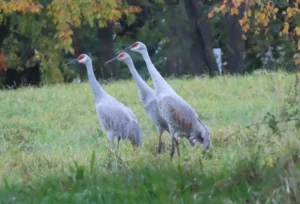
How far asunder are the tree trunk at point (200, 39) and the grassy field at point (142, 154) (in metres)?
7.12

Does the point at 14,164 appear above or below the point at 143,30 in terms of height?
above

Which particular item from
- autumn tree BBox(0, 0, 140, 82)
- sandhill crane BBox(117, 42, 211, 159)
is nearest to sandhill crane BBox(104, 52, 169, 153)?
sandhill crane BBox(117, 42, 211, 159)

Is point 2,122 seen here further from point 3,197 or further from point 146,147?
point 3,197

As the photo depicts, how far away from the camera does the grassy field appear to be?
741cm

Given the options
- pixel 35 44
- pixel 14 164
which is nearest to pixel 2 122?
pixel 14 164

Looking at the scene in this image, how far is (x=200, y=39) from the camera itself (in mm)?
24297

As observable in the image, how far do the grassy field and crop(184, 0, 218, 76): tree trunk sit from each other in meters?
7.12

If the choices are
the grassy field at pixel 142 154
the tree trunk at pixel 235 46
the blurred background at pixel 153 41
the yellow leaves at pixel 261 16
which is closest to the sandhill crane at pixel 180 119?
the grassy field at pixel 142 154

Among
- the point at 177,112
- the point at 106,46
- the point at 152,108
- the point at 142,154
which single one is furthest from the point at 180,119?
the point at 106,46

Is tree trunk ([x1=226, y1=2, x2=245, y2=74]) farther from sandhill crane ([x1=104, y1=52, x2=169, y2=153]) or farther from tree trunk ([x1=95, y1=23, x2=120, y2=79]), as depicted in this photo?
sandhill crane ([x1=104, y1=52, x2=169, y2=153])

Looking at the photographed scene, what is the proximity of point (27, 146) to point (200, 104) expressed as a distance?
11.3 ft

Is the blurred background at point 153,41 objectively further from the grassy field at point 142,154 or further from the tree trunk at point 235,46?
the grassy field at point 142,154

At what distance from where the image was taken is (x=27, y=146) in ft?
38.7

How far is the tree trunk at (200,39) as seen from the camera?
23844 millimetres
